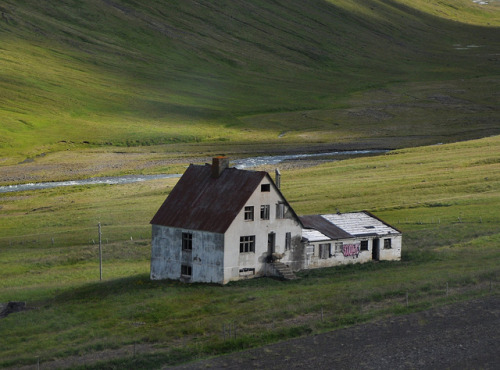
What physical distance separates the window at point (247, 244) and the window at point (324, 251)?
610 cm

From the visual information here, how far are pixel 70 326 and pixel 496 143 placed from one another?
4559 inches

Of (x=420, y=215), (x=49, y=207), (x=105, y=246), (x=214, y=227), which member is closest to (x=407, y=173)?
(x=420, y=215)

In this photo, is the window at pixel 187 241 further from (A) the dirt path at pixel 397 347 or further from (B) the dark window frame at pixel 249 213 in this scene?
(A) the dirt path at pixel 397 347

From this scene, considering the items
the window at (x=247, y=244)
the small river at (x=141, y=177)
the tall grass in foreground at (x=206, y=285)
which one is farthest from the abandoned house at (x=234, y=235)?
the small river at (x=141, y=177)

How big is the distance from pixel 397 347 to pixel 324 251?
2137 centimetres

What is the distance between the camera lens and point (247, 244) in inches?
2403

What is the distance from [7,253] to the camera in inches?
3086

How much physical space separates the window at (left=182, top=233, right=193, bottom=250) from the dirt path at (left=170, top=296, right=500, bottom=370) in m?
17.4

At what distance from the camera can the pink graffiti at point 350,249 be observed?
216ft

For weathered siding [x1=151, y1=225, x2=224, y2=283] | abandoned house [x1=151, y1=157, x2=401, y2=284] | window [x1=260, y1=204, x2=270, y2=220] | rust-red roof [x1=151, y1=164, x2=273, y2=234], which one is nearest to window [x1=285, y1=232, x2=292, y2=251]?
abandoned house [x1=151, y1=157, x2=401, y2=284]

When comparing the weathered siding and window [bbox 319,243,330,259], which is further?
window [bbox 319,243,330,259]

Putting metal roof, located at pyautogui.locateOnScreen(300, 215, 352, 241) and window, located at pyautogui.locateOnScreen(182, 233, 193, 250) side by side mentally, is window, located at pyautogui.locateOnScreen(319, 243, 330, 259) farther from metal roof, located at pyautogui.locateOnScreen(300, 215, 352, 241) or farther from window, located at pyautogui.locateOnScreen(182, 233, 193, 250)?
window, located at pyautogui.locateOnScreen(182, 233, 193, 250)

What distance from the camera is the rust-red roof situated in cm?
6081

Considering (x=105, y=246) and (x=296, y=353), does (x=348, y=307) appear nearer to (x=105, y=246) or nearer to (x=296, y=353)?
(x=296, y=353)
